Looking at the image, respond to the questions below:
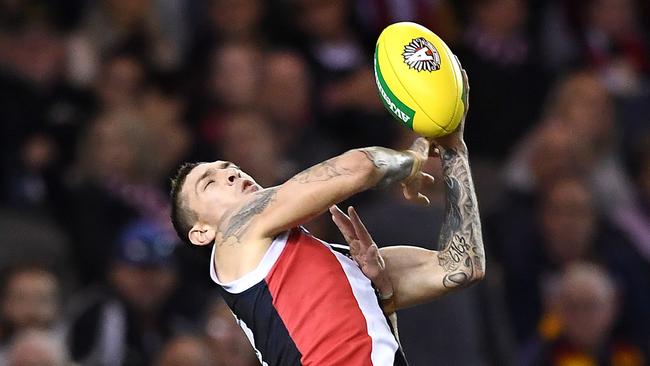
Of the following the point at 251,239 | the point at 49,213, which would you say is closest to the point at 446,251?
the point at 251,239

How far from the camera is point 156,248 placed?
746 centimetres

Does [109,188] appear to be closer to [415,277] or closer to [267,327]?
[415,277]

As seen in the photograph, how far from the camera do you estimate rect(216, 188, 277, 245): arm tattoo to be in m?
4.48

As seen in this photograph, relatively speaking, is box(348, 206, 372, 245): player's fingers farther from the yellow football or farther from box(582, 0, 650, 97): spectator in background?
box(582, 0, 650, 97): spectator in background

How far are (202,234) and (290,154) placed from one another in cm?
377

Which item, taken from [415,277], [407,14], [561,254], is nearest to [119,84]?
[407,14]

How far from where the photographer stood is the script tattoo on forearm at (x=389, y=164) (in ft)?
14.6

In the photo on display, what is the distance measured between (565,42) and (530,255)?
7.67 ft

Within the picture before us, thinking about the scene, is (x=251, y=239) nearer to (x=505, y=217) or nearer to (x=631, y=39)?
(x=505, y=217)

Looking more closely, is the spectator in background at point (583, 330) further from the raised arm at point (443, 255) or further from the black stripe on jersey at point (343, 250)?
the black stripe on jersey at point (343, 250)

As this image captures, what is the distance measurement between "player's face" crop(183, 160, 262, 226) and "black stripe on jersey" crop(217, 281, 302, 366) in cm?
32

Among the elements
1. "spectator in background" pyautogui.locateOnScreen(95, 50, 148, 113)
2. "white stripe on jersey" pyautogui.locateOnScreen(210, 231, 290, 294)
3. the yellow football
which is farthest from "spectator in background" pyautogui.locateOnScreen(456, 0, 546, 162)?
"white stripe on jersey" pyautogui.locateOnScreen(210, 231, 290, 294)

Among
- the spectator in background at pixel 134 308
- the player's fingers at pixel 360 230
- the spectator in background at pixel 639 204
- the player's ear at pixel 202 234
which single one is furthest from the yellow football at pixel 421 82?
the spectator in background at pixel 639 204

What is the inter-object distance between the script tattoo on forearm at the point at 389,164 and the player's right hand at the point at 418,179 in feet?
0.25
